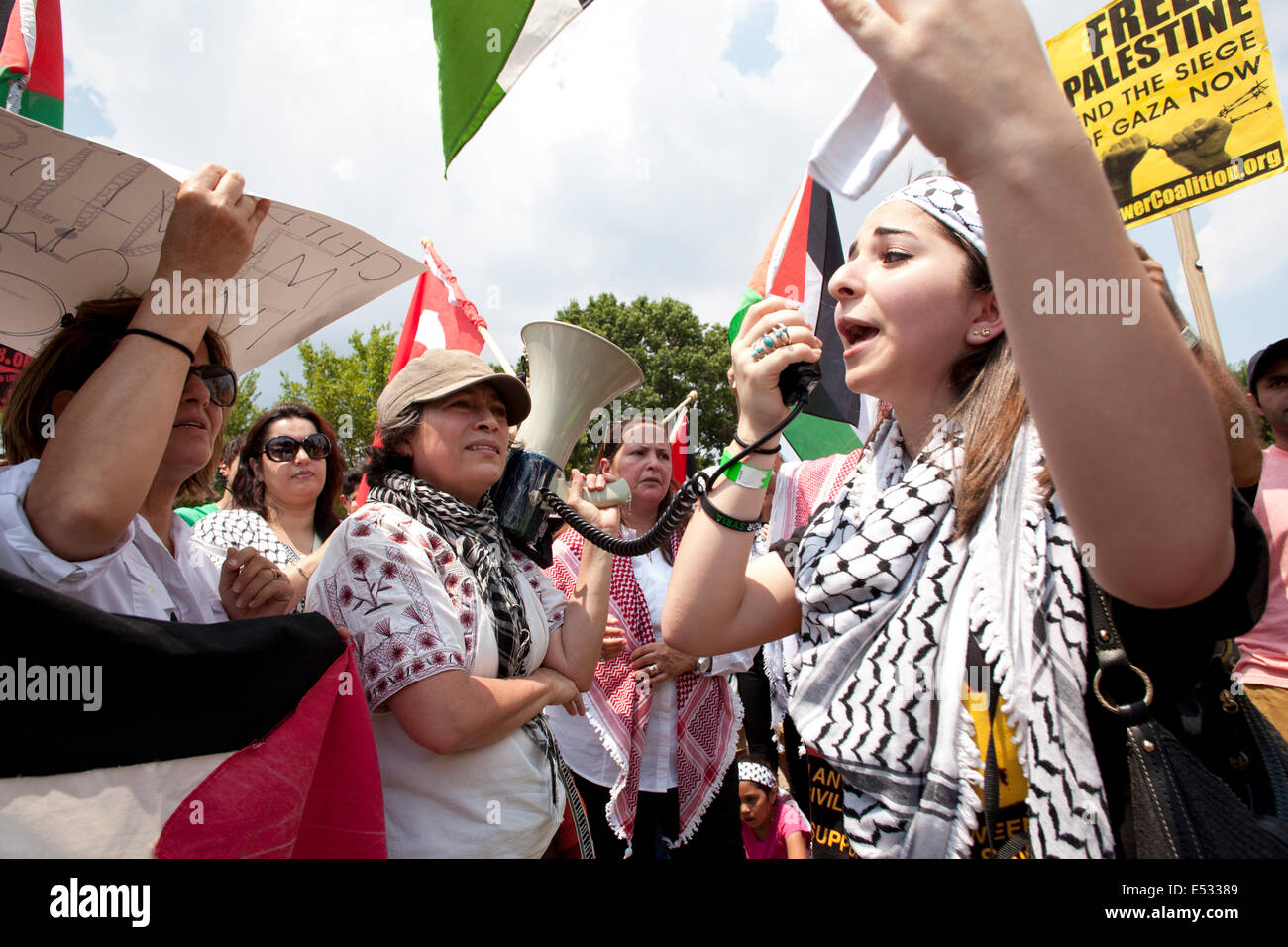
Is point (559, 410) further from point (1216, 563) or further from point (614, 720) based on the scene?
point (1216, 563)

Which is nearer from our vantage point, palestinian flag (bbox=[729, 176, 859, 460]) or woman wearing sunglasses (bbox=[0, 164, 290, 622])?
woman wearing sunglasses (bbox=[0, 164, 290, 622])

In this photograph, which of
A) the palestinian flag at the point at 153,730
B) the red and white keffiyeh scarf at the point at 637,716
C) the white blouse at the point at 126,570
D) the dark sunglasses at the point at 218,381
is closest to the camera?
the palestinian flag at the point at 153,730

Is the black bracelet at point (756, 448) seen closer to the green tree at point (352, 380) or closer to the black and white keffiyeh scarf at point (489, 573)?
the black and white keffiyeh scarf at point (489, 573)

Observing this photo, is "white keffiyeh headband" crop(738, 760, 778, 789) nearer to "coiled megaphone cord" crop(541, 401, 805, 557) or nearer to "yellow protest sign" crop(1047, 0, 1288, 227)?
"coiled megaphone cord" crop(541, 401, 805, 557)

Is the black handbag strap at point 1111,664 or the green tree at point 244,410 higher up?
the green tree at point 244,410

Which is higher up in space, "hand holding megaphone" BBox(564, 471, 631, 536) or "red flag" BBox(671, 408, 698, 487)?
"red flag" BBox(671, 408, 698, 487)

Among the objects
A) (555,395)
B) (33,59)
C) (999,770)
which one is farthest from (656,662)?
(33,59)

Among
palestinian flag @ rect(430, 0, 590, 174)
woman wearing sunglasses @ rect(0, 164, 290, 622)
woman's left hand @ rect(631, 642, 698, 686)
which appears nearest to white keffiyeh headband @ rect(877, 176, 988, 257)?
palestinian flag @ rect(430, 0, 590, 174)

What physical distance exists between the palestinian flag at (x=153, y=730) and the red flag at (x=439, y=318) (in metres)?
2.96

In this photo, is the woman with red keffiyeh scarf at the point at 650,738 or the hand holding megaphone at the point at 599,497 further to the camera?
the woman with red keffiyeh scarf at the point at 650,738

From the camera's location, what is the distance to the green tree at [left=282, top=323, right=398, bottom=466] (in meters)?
19.2

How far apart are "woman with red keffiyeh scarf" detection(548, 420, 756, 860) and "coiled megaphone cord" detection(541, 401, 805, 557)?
0.97 metres

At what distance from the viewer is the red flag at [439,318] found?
4191 millimetres

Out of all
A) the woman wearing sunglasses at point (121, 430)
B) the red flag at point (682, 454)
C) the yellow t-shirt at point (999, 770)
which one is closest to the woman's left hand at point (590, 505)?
the woman wearing sunglasses at point (121, 430)
